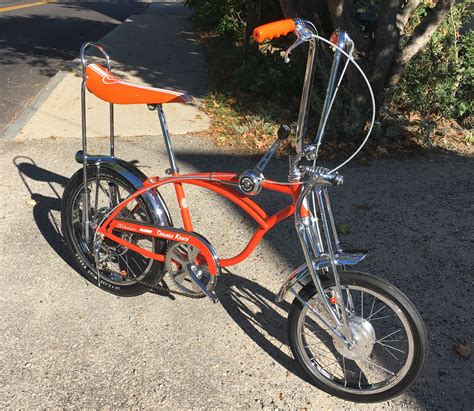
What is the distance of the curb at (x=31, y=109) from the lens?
5598 millimetres

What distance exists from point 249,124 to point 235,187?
349 centimetres

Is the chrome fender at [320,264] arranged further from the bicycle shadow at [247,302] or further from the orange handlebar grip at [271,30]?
the orange handlebar grip at [271,30]

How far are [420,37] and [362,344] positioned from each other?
407 centimetres

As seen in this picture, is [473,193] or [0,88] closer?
[473,193]

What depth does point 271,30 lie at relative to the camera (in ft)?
6.24

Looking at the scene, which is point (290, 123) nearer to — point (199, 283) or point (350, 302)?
point (199, 283)

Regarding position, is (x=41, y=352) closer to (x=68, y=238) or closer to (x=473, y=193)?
(x=68, y=238)

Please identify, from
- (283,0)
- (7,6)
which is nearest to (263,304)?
(283,0)

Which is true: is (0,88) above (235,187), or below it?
below

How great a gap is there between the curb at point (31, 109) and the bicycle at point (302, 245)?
297cm

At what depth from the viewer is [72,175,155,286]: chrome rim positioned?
298 centimetres

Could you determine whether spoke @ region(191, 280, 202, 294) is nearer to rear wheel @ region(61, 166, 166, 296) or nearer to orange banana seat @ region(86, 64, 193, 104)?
rear wheel @ region(61, 166, 166, 296)

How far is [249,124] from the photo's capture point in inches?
232

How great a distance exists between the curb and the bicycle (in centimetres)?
297
